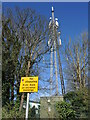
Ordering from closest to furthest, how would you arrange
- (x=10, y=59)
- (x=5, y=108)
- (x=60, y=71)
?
(x=5, y=108), (x=10, y=59), (x=60, y=71)

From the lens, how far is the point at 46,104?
8.24 meters

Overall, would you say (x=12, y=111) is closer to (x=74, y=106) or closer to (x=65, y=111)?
(x=65, y=111)

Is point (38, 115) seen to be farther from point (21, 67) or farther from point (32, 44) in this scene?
point (32, 44)

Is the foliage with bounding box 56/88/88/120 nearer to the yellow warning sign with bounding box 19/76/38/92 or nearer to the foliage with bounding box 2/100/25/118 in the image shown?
the foliage with bounding box 2/100/25/118

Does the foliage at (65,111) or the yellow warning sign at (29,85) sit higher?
the yellow warning sign at (29,85)

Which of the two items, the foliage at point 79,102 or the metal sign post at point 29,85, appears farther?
the foliage at point 79,102

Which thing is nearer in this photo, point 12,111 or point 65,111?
point 12,111

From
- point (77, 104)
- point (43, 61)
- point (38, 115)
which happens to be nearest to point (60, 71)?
point (43, 61)

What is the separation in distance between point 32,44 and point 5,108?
3.93m

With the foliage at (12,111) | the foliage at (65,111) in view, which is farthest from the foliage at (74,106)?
the foliage at (12,111)

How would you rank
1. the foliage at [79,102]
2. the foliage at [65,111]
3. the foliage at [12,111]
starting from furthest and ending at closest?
the foliage at [79,102] < the foliage at [65,111] < the foliage at [12,111]

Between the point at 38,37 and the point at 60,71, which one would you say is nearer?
the point at 38,37

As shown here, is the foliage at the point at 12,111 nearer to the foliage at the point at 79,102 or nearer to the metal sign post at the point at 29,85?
the foliage at the point at 79,102

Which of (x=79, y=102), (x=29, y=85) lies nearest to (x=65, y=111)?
(x=79, y=102)
